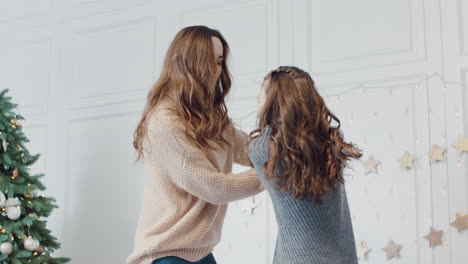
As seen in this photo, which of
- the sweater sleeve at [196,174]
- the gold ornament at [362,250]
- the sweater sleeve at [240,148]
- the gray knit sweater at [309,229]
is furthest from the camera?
the gold ornament at [362,250]

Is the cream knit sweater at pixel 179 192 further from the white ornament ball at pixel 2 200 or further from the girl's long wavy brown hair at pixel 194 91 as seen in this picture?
the white ornament ball at pixel 2 200

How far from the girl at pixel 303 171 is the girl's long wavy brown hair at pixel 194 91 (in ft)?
0.80

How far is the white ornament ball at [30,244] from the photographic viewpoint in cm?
339

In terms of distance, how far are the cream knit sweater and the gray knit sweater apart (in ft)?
0.58

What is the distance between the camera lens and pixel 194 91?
2.09m

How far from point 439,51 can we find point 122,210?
198 cm

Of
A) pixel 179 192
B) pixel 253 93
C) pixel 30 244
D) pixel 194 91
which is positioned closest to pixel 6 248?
pixel 30 244

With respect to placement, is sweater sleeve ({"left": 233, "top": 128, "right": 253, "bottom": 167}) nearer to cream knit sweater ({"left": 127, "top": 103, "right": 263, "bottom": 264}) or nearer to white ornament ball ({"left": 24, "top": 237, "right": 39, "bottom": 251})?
cream knit sweater ({"left": 127, "top": 103, "right": 263, "bottom": 264})

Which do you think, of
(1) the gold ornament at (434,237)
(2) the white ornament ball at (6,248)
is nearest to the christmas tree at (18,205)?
(2) the white ornament ball at (6,248)

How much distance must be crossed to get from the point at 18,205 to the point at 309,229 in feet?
6.69

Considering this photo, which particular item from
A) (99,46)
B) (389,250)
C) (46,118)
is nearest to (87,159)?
(46,118)

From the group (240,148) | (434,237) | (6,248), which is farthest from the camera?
(6,248)

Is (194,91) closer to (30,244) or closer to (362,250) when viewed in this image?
(362,250)

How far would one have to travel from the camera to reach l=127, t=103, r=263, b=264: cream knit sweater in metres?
2.00
